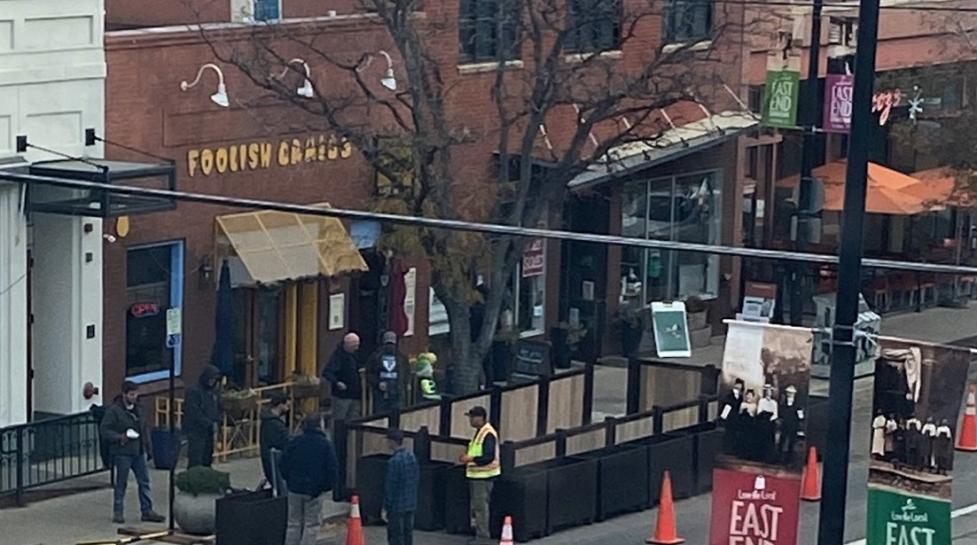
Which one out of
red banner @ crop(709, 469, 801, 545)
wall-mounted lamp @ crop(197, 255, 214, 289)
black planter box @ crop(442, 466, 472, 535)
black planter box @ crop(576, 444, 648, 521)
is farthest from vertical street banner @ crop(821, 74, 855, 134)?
red banner @ crop(709, 469, 801, 545)

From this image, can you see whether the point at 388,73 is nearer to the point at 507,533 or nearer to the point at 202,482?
the point at 202,482

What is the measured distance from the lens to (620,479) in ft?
74.6

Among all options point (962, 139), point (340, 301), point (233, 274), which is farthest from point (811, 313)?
point (233, 274)

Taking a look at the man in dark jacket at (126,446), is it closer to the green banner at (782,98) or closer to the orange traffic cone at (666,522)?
the orange traffic cone at (666,522)

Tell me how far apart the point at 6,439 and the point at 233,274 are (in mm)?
4819

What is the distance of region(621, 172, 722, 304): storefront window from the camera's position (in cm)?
3453

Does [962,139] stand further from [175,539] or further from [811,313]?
[175,539]

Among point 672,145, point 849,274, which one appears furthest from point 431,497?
point 672,145

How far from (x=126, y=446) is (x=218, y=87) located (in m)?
6.40

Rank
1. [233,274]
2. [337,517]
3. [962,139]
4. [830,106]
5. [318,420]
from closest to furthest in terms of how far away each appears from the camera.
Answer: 1. [318,420]
2. [337,517]
3. [233,274]
4. [830,106]
5. [962,139]

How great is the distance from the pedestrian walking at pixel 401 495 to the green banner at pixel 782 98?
12.5 meters

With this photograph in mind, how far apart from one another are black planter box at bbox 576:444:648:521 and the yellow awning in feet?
18.7

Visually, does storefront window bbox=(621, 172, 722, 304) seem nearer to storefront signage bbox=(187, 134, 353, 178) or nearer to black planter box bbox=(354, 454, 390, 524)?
storefront signage bbox=(187, 134, 353, 178)

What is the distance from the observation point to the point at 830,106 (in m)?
31.3
